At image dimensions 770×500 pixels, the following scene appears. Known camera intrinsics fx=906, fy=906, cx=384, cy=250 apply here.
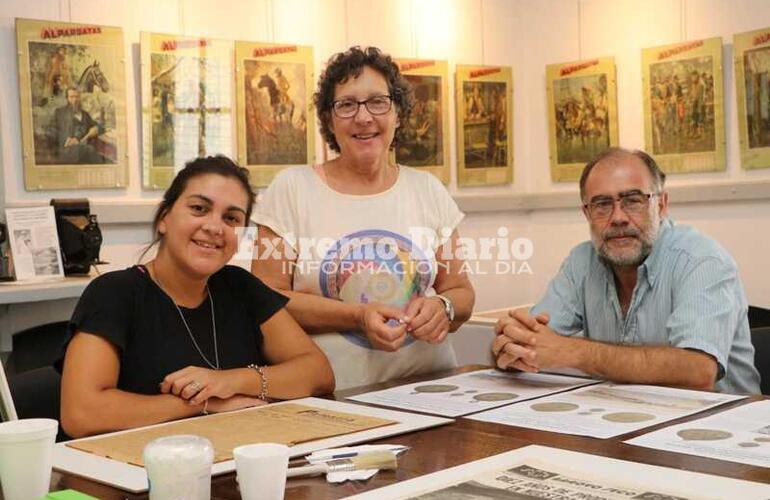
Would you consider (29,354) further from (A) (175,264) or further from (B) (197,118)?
(A) (175,264)

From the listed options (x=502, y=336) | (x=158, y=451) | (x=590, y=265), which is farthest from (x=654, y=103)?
(x=158, y=451)

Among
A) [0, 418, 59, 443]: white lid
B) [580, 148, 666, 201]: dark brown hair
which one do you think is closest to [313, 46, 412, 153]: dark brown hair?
[580, 148, 666, 201]: dark brown hair

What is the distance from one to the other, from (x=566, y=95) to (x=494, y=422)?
11.3 feet

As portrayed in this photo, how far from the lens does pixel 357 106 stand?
253 centimetres

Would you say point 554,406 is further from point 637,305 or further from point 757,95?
point 757,95

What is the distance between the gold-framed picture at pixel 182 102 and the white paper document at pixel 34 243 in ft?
1.68

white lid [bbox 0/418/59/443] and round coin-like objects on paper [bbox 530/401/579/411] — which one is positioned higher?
white lid [bbox 0/418/59/443]

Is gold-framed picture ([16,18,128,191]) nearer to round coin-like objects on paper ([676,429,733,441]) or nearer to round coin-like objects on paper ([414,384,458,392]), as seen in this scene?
round coin-like objects on paper ([414,384,458,392])

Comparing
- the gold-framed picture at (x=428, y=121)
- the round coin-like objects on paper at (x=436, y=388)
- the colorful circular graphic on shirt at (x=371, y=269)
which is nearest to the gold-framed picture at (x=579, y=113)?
the gold-framed picture at (x=428, y=121)

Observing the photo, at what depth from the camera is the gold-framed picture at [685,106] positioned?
165 inches

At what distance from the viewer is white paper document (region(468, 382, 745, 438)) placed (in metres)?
1.64

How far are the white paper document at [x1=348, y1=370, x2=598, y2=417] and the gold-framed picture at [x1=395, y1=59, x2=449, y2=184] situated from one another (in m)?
2.53

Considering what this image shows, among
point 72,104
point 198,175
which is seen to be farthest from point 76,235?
point 198,175

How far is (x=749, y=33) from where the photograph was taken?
4.07 metres
